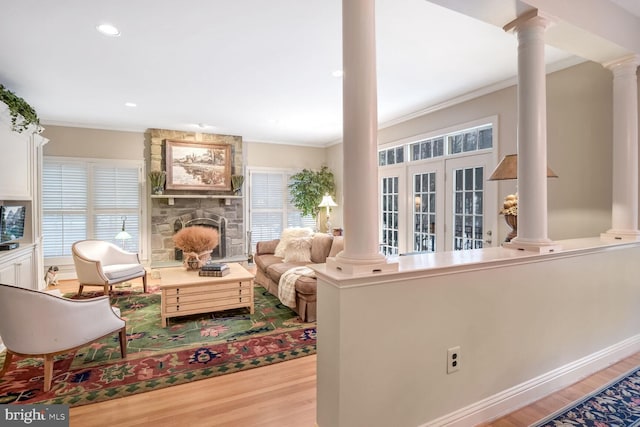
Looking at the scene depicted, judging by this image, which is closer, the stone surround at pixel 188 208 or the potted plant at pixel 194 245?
the potted plant at pixel 194 245

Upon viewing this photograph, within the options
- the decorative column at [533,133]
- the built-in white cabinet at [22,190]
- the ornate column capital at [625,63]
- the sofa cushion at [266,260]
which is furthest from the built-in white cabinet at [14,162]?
the ornate column capital at [625,63]

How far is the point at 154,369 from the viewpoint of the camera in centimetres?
253

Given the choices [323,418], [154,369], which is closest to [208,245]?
[154,369]

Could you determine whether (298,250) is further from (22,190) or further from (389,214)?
(22,190)

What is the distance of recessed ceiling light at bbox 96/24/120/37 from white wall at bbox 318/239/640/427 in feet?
8.80

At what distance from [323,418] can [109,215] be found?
19.3 feet

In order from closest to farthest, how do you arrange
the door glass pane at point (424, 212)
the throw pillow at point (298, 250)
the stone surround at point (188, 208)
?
the throw pillow at point (298, 250) < the door glass pane at point (424, 212) < the stone surround at point (188, 208)

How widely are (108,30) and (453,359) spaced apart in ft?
11.6

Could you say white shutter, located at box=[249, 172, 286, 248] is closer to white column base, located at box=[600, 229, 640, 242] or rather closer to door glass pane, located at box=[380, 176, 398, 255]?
door glass pane, located at box=[380, 176, 398, 255]

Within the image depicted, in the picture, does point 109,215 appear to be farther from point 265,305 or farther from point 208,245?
point 265,305

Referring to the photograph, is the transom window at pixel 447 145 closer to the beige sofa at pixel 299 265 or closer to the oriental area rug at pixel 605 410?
the beige sofa at pixel 299 265

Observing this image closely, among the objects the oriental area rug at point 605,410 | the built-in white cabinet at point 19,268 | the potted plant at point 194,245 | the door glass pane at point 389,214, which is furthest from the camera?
the door glass pane at point 389,214

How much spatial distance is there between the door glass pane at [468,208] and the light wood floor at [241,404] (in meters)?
1.96

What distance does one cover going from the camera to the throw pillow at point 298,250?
4.57 metres
